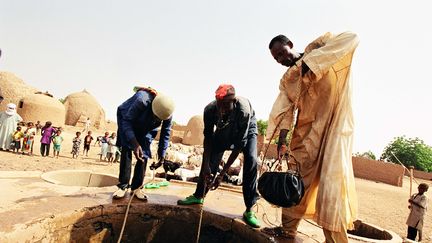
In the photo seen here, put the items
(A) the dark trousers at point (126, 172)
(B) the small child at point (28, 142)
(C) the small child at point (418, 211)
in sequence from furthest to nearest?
(B) the small child at point (28, 142)
(C) the small child at point (418, 211)
(A) the dark trousers at point (126, 172)

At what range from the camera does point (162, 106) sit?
331 cm

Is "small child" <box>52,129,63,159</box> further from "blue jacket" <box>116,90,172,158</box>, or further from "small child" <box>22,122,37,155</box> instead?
"blue jacket" <box>116,90,172,158</box>

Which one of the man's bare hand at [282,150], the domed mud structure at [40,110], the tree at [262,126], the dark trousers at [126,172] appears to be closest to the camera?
the man's bare hand at [282,150]

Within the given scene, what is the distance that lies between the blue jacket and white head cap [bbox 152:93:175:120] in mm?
157

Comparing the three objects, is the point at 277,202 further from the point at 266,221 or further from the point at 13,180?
the point at 13,180

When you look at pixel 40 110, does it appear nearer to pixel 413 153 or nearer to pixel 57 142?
pixel 57 142

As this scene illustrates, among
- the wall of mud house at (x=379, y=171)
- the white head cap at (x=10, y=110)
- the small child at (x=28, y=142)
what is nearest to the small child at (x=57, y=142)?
the small child at (x=28, y=142)

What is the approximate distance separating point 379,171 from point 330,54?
25646 millimetres

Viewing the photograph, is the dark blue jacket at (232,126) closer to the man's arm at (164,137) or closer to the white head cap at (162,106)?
the white head cap at (162,106)

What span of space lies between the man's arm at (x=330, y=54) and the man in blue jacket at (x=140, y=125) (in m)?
1.63

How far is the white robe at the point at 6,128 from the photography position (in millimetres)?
11516

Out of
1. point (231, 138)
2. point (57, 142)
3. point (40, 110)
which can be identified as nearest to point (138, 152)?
point (231, 138)

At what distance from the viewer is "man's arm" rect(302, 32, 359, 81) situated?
2.44m

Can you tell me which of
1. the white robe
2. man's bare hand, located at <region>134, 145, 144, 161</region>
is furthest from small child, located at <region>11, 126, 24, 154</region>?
man's bare hand, located at <region>134, 145, 144, 161</region>
